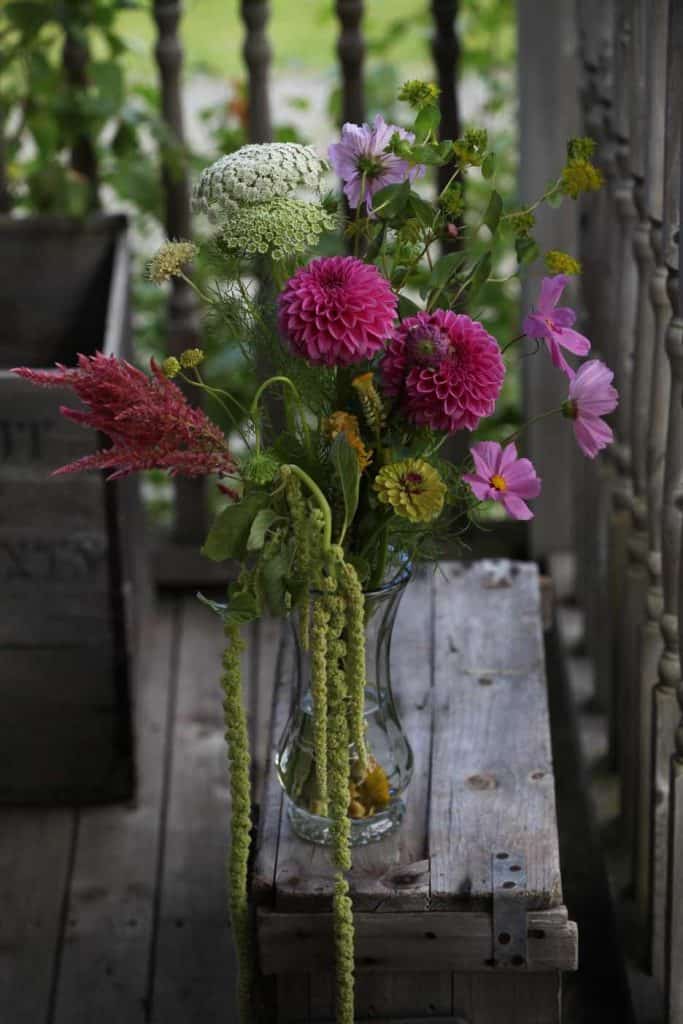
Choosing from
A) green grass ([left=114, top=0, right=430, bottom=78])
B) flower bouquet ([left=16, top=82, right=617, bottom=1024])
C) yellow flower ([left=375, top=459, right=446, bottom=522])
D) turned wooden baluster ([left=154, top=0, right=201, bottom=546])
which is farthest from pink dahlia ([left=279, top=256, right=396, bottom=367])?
green grass ([left=114, top=0, right=430, bottom=78])

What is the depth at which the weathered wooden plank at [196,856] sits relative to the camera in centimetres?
203

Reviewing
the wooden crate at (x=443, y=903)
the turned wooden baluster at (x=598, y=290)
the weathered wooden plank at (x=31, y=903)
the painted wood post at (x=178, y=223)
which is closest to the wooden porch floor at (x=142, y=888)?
the weathered wooden plank at (x=31, y=903)

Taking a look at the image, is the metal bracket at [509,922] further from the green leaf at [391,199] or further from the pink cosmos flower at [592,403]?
the green leaf at [391,199]

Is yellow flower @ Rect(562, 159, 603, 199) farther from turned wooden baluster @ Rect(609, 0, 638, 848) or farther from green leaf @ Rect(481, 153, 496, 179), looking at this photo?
turned wooden baluster @ Rect(609, 0, 638, 848)

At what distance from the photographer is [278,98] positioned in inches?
198

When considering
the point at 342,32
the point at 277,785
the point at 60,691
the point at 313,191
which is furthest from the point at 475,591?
the point at 342,32

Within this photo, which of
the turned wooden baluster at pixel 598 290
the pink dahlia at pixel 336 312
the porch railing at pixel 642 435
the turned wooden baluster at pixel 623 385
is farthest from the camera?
the turned wooden baluster at pixel 598 290

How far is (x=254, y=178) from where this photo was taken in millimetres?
1347

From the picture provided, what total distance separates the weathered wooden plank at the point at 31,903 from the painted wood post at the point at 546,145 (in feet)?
3.23

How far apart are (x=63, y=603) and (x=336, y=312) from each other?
1008 millimetres

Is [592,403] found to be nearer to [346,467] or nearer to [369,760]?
[346,467]

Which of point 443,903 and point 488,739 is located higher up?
point 488,739

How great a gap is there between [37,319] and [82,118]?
33 cm

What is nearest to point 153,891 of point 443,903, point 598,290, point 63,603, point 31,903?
point 31,903
